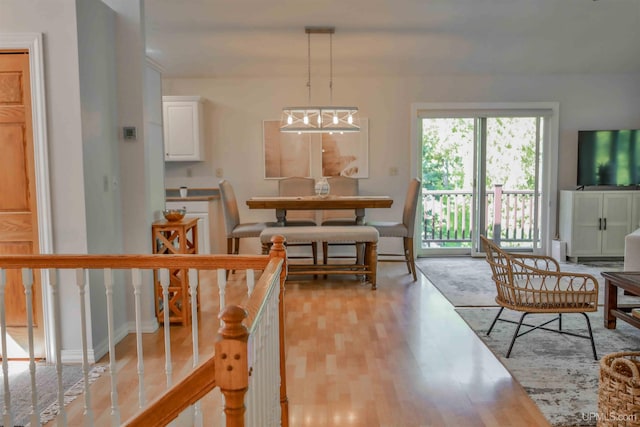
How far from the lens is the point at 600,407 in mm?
2240

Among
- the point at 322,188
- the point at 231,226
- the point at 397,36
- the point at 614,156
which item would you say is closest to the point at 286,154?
the point at 322,188

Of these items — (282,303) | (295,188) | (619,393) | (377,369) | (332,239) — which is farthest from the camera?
(295,188)

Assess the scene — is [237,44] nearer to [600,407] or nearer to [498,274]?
[498,274]

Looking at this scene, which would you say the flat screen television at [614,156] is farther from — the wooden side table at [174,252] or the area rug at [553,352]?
the wooden side table at [174,252]

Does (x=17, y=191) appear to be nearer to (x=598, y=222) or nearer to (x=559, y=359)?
(x=559, y=359)

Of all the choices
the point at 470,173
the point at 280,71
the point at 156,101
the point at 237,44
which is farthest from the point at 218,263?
the point at 470,173

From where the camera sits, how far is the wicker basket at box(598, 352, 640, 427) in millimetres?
2072

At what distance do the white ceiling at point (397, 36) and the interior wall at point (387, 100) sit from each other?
0.52ft

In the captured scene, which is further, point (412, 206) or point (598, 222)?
point (598, 222)

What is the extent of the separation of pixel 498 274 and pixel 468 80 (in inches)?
153

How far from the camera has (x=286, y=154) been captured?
670 cm

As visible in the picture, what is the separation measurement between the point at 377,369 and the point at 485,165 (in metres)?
4.35

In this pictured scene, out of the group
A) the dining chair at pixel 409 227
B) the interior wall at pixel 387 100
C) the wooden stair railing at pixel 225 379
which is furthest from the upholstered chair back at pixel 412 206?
the wooden stair railing at pixel 225 379

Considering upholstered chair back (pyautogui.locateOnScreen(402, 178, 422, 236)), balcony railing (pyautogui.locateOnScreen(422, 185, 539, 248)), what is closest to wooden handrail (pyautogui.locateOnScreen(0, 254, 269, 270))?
upholstered chair back (pyautogui.locateOnScreen(402, 178, 422, 236))
